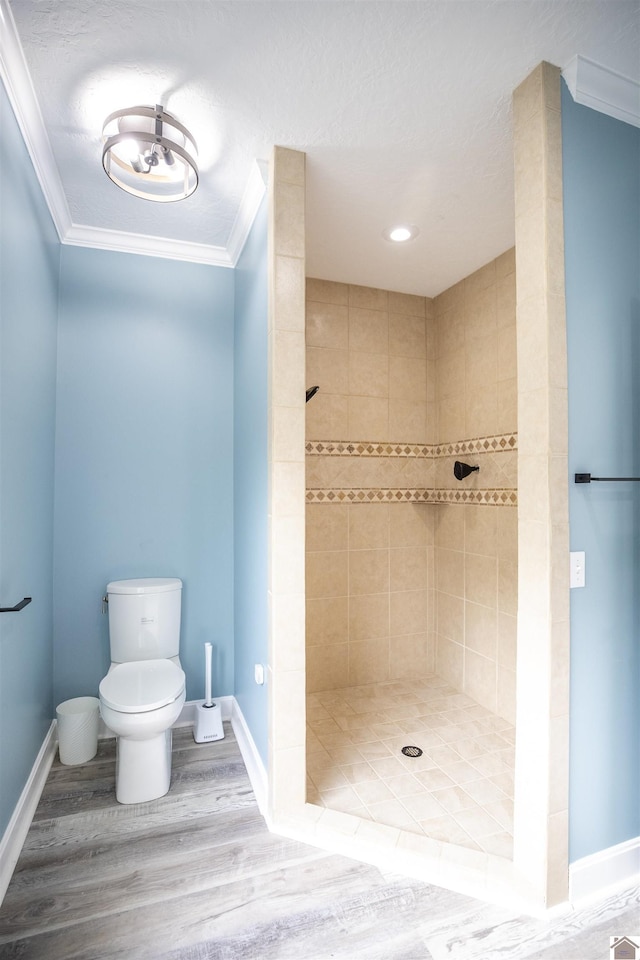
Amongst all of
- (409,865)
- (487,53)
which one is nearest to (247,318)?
(487,53)

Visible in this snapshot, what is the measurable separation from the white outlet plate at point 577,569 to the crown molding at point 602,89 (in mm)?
1473

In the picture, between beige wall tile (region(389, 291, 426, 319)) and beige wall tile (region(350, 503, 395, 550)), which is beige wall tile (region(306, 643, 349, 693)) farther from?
beige wall tile (region(389, 291, 426, 319))

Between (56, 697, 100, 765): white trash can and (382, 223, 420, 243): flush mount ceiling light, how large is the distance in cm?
291

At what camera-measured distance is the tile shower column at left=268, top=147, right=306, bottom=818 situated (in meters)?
1.83

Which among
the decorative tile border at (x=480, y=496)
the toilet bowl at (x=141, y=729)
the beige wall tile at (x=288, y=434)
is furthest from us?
the decorative tile border at (x=480, y=496)

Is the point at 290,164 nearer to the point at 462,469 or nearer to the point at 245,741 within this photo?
the point at 462,469

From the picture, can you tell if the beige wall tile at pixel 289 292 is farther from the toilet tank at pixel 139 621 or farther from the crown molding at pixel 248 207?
the toilet tank at pixel 139 621

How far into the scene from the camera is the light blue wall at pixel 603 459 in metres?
1.52

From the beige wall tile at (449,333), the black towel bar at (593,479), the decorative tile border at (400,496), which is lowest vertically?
the decorative tile border at (400,496)

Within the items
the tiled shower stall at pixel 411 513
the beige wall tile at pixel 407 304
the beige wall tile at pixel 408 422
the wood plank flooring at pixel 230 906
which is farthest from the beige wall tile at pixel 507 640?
the beige wall tile at pixel 407 304

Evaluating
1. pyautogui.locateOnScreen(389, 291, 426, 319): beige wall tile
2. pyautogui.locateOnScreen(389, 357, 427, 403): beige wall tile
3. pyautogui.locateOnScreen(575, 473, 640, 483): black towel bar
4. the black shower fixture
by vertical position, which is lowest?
pyautogui.locateOnScreen(575, 473, 640, 483): black towel bar

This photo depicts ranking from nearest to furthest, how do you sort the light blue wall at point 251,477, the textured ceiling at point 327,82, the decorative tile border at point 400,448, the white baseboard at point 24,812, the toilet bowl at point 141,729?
the textured ceiling at point 327,82 → the white baseboard at point 24,812 → the toilet bowl at point 141,729 → the light blue wall at point 251,477 → the decorative tile border at point 400,448

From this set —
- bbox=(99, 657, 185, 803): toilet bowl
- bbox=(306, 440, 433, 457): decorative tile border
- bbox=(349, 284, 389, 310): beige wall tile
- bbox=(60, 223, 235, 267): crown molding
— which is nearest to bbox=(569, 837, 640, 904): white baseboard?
bbox=(99, 657, 185, 803): toilet bowl

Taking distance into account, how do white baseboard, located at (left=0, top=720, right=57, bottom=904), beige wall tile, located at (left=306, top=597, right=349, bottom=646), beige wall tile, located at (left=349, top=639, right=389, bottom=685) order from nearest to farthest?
white baseboard, located at (left=0, top=720, right=57, bottom=904)
beige wall tile, located at (left=306, top=597, right=349, bottom=646)
beige wall tile, located at (left=349, top=639, right=389, bottom=685)
